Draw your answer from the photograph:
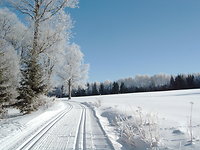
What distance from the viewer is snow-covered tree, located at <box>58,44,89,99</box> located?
145 feet

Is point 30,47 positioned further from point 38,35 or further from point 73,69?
point 73,69

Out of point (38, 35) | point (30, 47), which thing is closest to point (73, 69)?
point (30, 47)

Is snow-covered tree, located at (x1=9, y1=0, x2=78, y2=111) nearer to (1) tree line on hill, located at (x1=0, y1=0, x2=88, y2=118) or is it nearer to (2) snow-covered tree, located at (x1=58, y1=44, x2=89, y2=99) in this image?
(1) tree line on hill, located at (x1=0, y1=0, x2=88, y2=118)

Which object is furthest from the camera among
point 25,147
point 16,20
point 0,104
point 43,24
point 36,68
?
point 16,20

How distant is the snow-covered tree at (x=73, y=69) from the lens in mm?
44062

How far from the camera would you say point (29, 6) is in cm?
1506

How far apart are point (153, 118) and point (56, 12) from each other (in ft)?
42.5

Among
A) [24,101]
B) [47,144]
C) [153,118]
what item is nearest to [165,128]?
[153,118]

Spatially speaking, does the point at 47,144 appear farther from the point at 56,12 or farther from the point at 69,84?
the point at 69,84

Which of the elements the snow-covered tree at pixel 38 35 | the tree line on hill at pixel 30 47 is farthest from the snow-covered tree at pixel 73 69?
the snow-covered tree at pixel 38 35

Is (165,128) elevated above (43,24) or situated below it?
below

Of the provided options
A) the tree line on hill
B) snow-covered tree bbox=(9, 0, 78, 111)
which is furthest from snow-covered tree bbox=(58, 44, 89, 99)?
snow-covered tree bbox=(9, 0, 78, 111)

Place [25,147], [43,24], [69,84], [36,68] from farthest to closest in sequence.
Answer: [69,84] → [43,24] → [36,68] → [25,147]

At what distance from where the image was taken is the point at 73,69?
44219 mm
